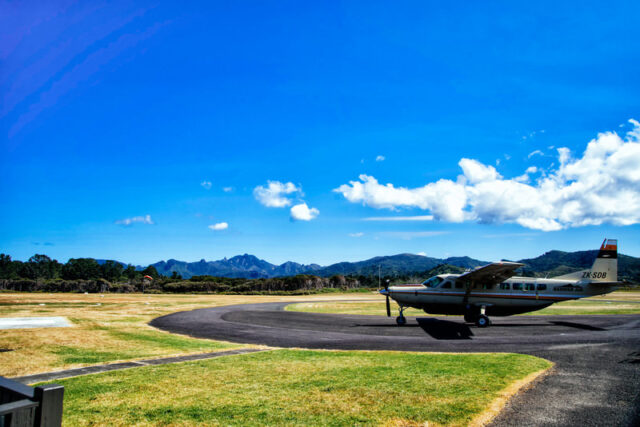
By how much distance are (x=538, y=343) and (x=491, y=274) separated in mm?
8130

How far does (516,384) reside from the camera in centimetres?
971

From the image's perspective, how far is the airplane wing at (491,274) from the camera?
22453 millimetres

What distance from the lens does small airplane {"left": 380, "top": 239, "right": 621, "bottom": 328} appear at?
992 inches

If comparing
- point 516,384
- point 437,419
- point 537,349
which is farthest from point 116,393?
point 537,349

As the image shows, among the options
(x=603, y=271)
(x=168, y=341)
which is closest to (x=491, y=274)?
(x=603, y=271)

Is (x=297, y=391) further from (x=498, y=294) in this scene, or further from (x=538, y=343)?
(x=498, y=294)

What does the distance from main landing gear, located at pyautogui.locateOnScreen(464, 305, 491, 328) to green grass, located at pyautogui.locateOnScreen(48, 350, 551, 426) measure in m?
11.3

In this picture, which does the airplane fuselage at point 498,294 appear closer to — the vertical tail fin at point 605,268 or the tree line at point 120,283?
the vertical tail fin at point 605,268

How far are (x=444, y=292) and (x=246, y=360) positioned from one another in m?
17.0

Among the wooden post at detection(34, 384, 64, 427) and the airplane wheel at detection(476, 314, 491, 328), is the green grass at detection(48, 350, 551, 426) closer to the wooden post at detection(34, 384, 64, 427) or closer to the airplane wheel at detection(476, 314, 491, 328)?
the wooden post at detection(34, 384, 64, 427)

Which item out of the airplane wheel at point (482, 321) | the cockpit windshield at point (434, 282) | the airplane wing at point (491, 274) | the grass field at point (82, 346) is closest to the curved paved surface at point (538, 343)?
the airplane wheel at point (482, 321)

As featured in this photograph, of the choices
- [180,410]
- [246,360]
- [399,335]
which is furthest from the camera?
[399,335]

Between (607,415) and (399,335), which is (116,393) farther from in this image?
(399,335)

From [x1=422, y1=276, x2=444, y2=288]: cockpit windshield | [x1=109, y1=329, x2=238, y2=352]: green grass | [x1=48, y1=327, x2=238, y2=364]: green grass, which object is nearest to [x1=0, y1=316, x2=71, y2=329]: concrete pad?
[x1=48, y1=327, x2=238, y2=364]: green grass
